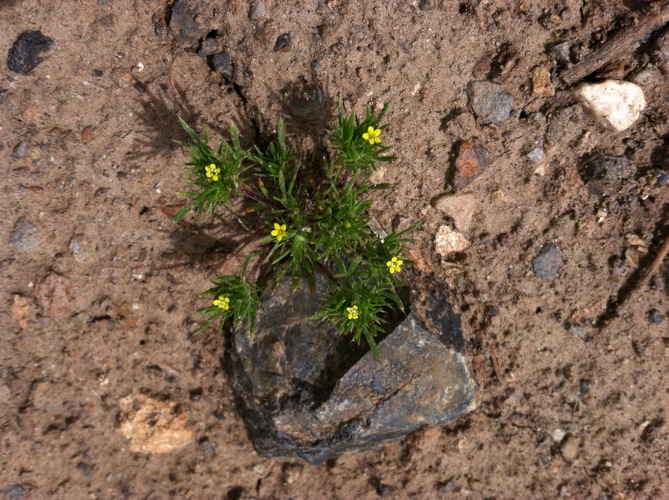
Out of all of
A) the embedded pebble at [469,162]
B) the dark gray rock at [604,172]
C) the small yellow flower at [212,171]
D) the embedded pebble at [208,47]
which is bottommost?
the dark gray rock at [604,172]

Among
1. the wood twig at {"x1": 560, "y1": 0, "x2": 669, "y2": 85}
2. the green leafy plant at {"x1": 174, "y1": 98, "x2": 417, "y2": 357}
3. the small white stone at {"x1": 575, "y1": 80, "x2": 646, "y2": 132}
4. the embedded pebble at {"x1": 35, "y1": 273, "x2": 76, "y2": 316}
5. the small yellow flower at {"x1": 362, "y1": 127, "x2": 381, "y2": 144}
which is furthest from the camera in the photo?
the embedded pebble at {"x1": 35, "y1": 273, "x2": 76, "y2": 316}

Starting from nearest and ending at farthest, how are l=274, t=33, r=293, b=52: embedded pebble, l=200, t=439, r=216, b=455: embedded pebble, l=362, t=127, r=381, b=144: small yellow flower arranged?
l=362, t=127, r=381, b=144: small yellow flower, l=274, t=33, r=293, b=52: embedded pebble, l=200, t=439, r=216, b=455: embedded pebble

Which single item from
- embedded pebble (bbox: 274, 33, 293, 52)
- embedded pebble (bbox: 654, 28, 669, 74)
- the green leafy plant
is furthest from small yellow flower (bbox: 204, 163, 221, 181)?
embedded pebble (bbox: 654, 28, 669, 74)

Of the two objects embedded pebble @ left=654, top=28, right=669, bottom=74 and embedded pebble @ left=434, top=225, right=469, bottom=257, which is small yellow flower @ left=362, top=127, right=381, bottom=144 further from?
embedded pebble @ left=654, top=28, right=669, bottom=74

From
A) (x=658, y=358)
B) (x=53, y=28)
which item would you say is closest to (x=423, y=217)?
(x=658, y=358)

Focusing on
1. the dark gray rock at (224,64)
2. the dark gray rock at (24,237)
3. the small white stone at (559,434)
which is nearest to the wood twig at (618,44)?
the dark gray rock at (224,64)

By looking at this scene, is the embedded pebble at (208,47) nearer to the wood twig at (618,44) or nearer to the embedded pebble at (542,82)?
the embedded pebble at (542,82)
